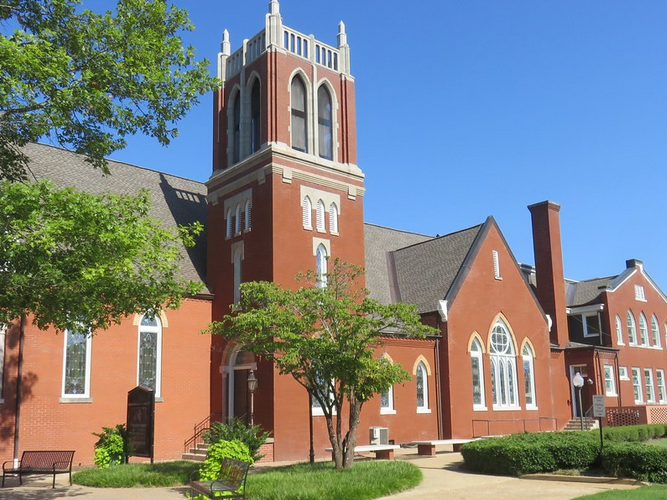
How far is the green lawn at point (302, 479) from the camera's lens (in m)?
13.8

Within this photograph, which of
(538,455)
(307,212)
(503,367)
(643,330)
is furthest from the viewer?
(643,330)

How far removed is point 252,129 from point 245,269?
5756mm

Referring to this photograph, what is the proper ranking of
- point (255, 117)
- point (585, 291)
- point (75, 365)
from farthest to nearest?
point (585, 291) → point (255, 117) → point (75, 365)

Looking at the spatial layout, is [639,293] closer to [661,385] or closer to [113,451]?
[661,385]

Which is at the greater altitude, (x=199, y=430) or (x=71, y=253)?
(x=71, y=253)

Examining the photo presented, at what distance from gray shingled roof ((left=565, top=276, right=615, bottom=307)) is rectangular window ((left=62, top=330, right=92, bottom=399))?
28.9 metres

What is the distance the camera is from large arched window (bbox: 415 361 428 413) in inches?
1133

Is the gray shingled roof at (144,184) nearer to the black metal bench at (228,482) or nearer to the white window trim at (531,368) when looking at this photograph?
the black metal bench at (228,482)

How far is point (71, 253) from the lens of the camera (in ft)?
41.6

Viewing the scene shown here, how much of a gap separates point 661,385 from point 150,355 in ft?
107

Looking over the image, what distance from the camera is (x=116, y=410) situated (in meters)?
22.5

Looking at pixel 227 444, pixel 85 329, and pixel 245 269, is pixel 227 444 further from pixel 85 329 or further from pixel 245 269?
pixel 245 269

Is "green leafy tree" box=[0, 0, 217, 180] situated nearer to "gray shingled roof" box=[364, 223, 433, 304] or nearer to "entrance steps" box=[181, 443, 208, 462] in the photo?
"entrance steps" box=[181, 443, 208, 462]

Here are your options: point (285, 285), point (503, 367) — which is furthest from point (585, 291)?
point (285, 285)
